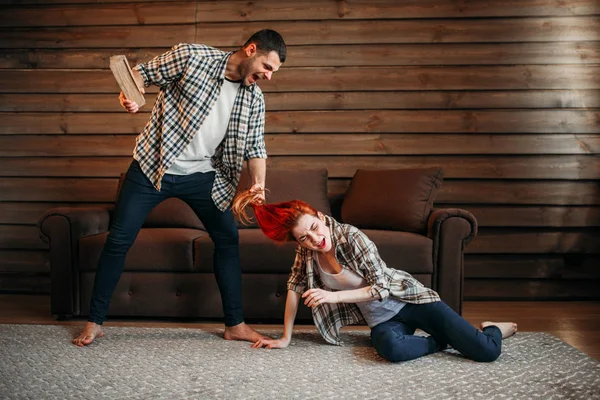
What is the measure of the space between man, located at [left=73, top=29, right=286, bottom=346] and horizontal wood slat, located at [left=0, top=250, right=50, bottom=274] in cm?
177

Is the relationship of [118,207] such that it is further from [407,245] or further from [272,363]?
[407,245]

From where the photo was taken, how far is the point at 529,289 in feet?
13.5

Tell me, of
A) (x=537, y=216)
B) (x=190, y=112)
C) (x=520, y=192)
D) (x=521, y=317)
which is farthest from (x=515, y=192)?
(x=190, y=112)

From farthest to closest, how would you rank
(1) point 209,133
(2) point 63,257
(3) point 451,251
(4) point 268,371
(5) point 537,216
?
(5) point 537,216 < (2) point 63,257 < (3) point 451,251 < (1) point 209,133 < (4) point 268,371

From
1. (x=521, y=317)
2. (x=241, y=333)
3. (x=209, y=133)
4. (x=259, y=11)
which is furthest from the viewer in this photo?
(x=259, y=11)

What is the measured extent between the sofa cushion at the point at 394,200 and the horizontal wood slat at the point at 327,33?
1.06m

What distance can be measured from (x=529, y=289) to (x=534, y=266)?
162mm

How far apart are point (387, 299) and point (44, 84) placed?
307cm

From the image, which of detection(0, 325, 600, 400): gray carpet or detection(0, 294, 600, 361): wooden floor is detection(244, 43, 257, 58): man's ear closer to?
detection(0, 325, 600, 400): gray carpet

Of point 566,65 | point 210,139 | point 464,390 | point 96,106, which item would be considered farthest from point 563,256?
point 96,106

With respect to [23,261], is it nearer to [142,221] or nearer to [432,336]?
[142,221]

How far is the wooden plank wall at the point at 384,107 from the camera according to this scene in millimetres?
4082

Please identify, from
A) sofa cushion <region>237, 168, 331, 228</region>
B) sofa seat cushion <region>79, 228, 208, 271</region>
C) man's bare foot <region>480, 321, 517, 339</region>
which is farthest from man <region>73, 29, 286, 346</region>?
man's bare foot <region>480, 321, 517, 339</region>

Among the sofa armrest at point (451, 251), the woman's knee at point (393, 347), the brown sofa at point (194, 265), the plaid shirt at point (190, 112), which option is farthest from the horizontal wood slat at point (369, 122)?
the woman's knee at point (393, 347)
